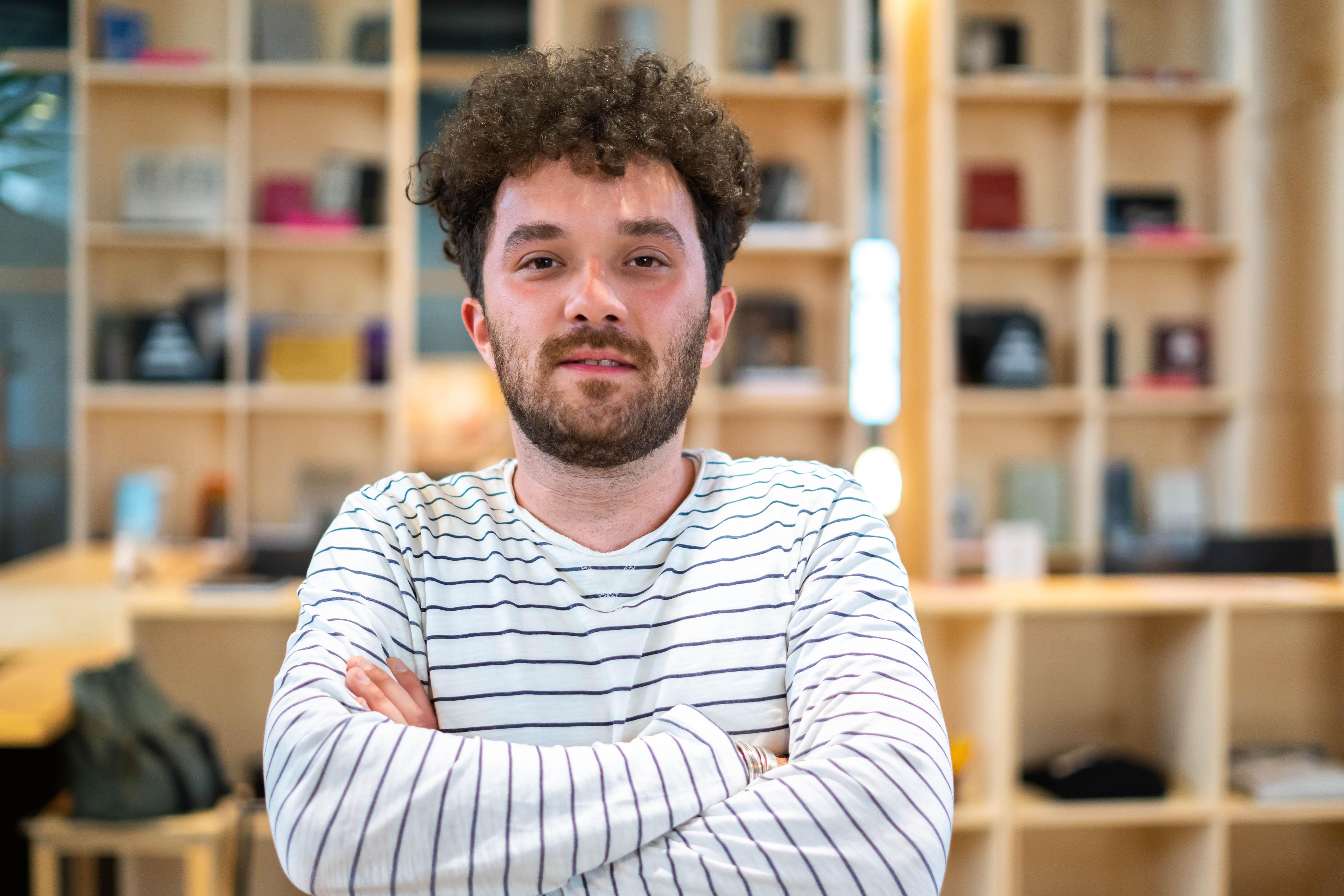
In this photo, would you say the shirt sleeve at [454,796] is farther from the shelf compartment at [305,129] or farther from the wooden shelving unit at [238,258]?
the shelf compartment at [305,129]

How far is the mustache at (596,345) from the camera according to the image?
1093 millimetres

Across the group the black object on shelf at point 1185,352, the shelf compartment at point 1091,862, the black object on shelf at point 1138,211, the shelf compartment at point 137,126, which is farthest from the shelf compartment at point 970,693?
the shelf compartment at point 137,126

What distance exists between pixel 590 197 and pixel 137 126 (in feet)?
11.4

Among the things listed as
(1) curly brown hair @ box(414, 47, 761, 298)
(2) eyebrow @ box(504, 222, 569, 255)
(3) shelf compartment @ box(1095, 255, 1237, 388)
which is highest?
(3) shelf compartment @ box(1095, 255, 1237, 388)

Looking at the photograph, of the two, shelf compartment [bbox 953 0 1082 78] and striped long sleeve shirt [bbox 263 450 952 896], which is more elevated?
shelf compartment [bbox 953 0 1082 78]

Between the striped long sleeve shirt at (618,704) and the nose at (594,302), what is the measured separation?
0.24m

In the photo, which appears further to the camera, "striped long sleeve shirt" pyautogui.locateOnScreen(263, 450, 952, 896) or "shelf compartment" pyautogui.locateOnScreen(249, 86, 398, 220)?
"shelf compartment" pyautogui.locateOnScreen(249, 86, 398, 220)

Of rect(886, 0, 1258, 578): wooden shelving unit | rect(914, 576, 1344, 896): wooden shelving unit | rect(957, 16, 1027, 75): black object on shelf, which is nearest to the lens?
rect(914, 576, 1344, 896): wooden shelving unit

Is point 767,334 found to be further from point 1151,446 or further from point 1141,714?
point 1141,714

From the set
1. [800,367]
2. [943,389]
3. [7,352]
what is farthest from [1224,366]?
[7,352]

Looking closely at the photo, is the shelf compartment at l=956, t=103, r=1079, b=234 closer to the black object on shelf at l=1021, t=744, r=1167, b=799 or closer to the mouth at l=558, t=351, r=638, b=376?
the black object on shelf at l=1021, t=744, r=1167, b=799

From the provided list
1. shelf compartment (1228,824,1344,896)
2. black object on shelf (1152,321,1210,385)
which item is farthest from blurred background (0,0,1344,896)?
shelf compartment (1228,824,1344,896)

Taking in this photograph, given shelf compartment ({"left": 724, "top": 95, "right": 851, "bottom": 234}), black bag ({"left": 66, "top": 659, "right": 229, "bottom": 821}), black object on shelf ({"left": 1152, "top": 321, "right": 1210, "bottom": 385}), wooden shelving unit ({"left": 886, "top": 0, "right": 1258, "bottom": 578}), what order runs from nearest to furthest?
black bag ({"left": 66, "top": 659, "right": 229, "bottom": 821}) < wooden shelving unit ({"left": 886, "top": 0, "right": 1258, "bottom": 578}) < black object on shelf ({"left": 1152, "top": 321, "right": 1210, "bottom": 385}) < shelf compartment ({"left": 724, "top": 95, "right": 851, "bottom": 234})

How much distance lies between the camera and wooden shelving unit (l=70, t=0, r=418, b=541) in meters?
3.77
